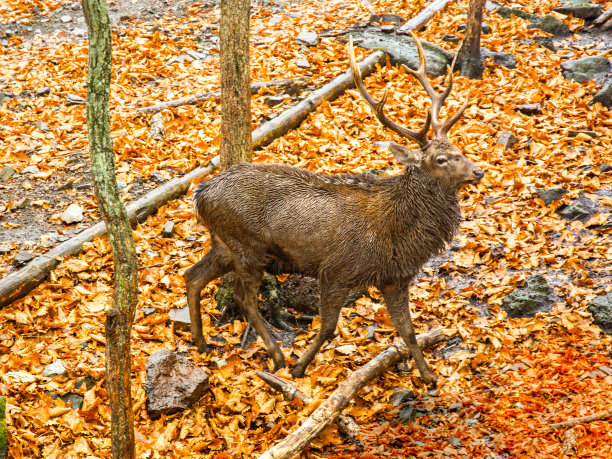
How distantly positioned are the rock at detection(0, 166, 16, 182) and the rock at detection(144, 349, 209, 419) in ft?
14.9

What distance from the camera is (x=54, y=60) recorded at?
1165cm

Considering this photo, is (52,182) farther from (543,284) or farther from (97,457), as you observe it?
(543,284)

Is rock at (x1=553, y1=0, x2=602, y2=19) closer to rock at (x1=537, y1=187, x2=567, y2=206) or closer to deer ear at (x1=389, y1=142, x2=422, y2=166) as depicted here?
rock at (x1=537, y1=187, x2=567, y2=206)

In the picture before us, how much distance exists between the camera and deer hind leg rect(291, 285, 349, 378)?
5.88m

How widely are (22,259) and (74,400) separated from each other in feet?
7.53

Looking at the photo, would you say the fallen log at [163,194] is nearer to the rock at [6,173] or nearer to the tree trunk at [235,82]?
the tree trunk at [235,82]

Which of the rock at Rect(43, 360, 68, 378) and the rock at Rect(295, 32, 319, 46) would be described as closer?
the rock at Rect(43, 360, 68, 378)

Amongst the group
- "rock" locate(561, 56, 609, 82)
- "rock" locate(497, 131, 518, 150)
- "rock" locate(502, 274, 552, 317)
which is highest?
"rock" locate(561, 56, 609, 82)

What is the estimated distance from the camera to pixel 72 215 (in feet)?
26.0

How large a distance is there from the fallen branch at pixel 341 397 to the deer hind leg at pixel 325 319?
51cm

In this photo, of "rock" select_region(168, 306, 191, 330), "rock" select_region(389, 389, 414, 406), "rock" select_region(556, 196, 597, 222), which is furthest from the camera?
"rock" select_region(556, 196, 597, 222)

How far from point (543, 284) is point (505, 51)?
6047mm

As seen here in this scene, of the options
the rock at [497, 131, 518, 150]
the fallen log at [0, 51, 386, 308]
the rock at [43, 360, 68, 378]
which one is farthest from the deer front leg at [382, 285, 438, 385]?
the rock at [497, 131, 518, 150]

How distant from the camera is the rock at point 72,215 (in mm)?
7883
